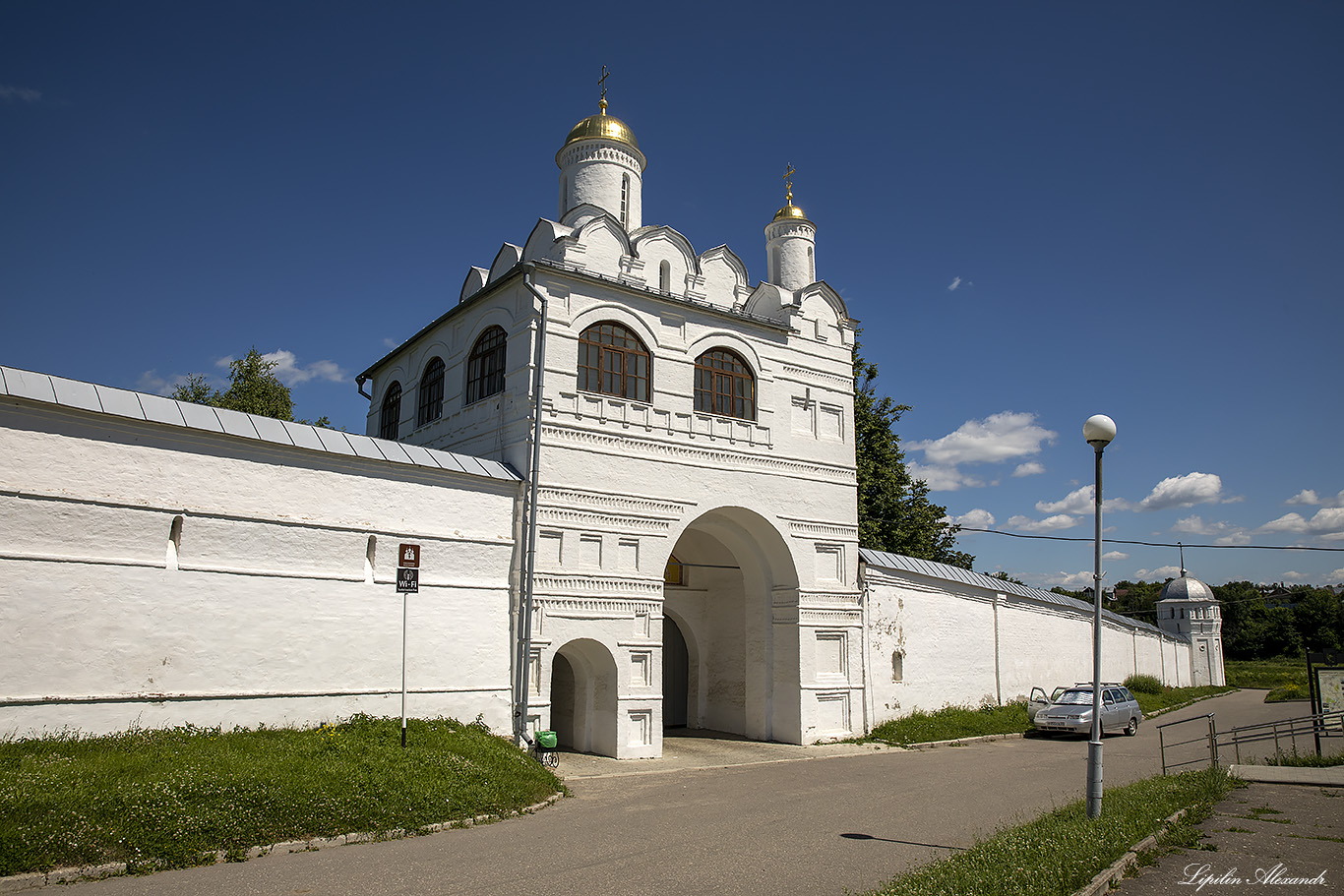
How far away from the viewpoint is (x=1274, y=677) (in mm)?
50750

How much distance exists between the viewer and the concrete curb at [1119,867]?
21.1ft

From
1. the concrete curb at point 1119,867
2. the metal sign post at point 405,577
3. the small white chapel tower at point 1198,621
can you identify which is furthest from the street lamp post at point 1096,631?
the small white chapel tower at point 1198,621

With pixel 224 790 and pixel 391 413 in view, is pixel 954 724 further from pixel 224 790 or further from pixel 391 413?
pixel 224 790

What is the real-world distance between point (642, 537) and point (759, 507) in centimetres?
299

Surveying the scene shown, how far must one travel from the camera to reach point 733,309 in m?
18.4

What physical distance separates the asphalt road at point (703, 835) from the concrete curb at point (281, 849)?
12cm

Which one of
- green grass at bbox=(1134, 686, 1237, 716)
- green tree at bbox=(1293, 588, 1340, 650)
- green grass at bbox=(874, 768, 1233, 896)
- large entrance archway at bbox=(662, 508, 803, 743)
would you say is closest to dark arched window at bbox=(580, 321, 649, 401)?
large entrance archway at bbox=(662, 508, 803, 743)

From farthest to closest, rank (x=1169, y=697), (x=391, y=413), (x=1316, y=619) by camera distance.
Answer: (x=1316, y=619), (x=1169, y=697), (x=391, y=413)

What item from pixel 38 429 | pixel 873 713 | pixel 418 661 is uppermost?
pixel 38 429

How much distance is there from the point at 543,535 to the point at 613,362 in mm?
3636

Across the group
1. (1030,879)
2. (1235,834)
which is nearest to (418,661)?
(1030,879)

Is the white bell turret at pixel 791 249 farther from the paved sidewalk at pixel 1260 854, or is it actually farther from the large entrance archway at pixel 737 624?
the paved sidewalk at pixel 1260 854

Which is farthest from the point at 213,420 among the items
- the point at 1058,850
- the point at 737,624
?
the point at 737,624

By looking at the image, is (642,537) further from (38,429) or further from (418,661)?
(38,429)
